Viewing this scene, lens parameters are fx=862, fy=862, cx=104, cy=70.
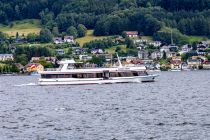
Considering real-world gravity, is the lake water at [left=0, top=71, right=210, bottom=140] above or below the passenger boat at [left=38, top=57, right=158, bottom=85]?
below

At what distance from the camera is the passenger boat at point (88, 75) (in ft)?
470

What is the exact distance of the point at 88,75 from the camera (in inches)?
5689

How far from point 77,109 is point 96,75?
188 ft

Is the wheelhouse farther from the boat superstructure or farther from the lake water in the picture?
the lake water

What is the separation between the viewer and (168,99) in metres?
103

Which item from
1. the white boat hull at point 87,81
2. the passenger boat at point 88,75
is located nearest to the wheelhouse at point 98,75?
the passenger boat at point 88,75

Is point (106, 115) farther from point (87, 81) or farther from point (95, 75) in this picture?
point (95, 75)

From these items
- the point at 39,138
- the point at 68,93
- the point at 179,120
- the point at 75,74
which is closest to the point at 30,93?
the point at 68,93

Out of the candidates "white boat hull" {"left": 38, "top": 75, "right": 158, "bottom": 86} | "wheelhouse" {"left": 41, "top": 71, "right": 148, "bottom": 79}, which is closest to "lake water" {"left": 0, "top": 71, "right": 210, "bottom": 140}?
"white boat hull" {"left": 38, "top": 75, "right": 158, "bottom": 86}

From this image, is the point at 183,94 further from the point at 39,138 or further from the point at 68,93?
the point at 39,138

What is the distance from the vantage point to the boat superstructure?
470 ft

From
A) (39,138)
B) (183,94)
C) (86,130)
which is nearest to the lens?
(39,138)

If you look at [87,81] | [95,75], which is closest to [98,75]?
[95,75]

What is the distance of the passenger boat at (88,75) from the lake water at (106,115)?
68.8 feet
